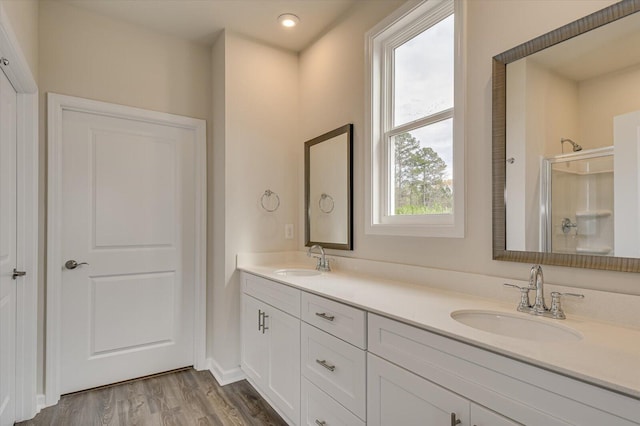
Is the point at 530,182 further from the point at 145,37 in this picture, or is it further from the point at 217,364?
the point at 145,37

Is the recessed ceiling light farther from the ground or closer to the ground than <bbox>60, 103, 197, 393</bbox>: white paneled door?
farther from the ground

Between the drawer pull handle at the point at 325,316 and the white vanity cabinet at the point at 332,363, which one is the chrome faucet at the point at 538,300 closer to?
the white vanity cabinet at the point at 332,363

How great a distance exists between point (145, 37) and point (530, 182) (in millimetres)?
2819

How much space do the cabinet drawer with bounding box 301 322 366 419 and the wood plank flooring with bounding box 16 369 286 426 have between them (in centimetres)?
62

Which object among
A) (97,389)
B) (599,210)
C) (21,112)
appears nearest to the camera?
(599,210)

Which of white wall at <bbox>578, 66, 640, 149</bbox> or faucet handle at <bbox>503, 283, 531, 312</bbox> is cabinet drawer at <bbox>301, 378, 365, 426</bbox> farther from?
white wall at <bbox>578, 66, 640, 149</bbox>

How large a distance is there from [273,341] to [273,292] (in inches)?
11.7

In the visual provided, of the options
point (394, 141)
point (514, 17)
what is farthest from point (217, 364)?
point (514, 17)

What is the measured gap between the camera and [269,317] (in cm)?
218

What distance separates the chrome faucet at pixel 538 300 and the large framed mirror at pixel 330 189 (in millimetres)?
1202

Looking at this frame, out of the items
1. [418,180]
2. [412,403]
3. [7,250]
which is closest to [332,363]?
[412,403]

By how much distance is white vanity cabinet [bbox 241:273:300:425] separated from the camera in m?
1.92

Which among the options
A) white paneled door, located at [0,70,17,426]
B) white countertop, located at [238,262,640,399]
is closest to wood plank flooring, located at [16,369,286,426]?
white paneled door, located at [0,70,17,426]

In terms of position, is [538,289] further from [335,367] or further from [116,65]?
[116,65]
